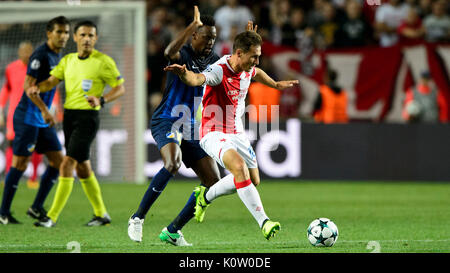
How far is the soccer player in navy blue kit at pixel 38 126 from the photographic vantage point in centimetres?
909

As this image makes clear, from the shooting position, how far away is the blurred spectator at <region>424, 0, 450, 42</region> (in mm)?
16156

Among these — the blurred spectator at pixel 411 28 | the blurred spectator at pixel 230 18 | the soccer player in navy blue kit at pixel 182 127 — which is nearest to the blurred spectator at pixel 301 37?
the blurred spectator at pixel 230 18

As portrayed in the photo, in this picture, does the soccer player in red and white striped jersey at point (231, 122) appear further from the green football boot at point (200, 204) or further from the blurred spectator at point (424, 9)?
the blurred spectator at point (424, 9)

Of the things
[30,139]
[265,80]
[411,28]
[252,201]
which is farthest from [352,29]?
[252,201]

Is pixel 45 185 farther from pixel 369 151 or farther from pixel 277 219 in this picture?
pixel 369 151

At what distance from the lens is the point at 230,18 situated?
1662 cm

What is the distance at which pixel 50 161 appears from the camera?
31.7 feet

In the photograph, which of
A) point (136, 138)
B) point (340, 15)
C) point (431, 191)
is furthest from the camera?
point (340, 15)

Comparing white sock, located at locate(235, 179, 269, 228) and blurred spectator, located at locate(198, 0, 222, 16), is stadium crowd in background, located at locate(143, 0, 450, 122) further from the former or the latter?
white sock, located at locate(235, 179, 269, 228)

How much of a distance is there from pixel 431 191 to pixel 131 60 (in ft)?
17.9

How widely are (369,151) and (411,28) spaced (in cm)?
285

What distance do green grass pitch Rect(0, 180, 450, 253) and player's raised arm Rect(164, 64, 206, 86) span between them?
1375 millimetres
